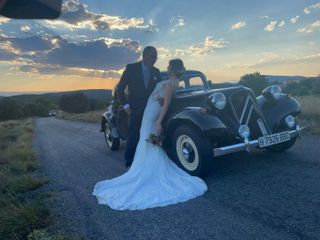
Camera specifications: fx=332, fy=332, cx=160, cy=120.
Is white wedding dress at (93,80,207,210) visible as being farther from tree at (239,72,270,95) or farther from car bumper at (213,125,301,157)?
tree at (239,72,270,95)

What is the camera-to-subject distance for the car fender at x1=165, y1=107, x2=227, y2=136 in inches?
208

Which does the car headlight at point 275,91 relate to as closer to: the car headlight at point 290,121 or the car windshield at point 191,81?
the car headlight at point 290,121

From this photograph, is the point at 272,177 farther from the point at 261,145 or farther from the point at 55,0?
the point at 55,0

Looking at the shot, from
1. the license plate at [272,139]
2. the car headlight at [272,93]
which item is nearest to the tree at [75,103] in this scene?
the car headlight at [272,93]

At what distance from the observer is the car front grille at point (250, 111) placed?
602 cm

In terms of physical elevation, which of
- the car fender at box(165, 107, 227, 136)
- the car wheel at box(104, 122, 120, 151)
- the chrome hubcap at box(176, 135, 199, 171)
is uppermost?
the car fender at box(165, 107, 227, 136)

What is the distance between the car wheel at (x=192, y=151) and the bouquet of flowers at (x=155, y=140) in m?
0.26

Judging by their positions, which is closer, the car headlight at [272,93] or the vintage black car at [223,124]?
the vintage black car at [223,124]

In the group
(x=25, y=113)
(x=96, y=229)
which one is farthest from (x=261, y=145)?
(x=25, y=113)

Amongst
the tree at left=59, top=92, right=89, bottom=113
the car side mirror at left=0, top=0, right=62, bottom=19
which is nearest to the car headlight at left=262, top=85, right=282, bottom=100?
the car side mirror at left=0, top=0, right=62, bottom=19

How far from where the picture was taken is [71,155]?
31.3ft

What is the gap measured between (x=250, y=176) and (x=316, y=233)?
2171 mm

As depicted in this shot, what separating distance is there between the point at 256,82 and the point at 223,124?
18.2 m

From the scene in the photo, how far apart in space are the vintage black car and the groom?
605 mm
